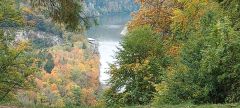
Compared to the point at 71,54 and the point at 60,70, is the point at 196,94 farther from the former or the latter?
the point at 71,54

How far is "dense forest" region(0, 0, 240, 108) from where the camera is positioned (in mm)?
17066

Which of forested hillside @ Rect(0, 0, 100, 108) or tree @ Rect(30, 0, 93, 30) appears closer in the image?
tree @ Rect(30, 0, 93, 30)

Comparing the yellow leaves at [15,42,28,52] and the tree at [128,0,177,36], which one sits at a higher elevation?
the tree at [128,0,177,36]

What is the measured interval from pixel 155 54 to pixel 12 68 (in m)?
10.6

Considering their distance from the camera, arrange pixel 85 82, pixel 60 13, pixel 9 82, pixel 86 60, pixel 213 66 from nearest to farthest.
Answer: pixel 60 13, pixel 213 66, pixel 9 82, pixel 85 82, pixel 86 60

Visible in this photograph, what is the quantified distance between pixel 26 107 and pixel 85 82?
123590 mm

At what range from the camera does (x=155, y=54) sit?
32750 mm

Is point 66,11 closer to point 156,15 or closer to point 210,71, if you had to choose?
point 210,71

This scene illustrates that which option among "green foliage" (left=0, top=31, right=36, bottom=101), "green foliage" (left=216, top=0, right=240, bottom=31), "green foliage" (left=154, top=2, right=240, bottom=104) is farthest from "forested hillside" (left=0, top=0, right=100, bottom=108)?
"green foliage" (left=216, top=0, right=240, bottom=31)

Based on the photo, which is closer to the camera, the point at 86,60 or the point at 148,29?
the point at 148,29

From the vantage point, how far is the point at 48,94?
11250 cm

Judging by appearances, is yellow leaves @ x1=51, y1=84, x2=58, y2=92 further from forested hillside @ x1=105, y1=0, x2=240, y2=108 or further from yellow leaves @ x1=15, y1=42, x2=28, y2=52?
yellow leaves @ x1=15, y1=42, x2=28, y2=52

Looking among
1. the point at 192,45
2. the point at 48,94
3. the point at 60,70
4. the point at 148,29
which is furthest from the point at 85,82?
the point at 192,45

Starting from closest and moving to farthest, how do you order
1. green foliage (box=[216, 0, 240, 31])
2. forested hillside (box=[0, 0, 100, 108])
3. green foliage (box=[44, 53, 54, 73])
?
forested hillside (box=[0, 0, 100, 108])
green foliage (box=[216, 0, 240, 31])
green foliage (box=[44, 53, 54, 73])
